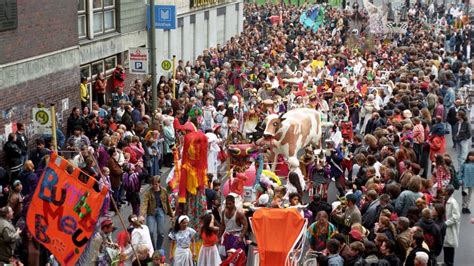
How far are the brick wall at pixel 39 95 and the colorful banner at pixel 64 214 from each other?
8.45 meters

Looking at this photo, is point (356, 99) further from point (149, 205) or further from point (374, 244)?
point (374, 244)

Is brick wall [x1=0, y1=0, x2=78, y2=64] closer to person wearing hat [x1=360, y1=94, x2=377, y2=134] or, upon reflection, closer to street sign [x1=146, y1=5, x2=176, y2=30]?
street sign [x1=146, y1=5, x2=176, y2=30]

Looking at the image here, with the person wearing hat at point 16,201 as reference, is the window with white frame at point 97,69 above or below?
below

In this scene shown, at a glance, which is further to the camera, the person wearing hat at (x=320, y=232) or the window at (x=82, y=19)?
the window at (x=82, y=19)

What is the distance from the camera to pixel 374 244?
13.6 metres

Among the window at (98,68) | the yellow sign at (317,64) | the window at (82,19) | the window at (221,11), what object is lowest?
the window at (221,11)

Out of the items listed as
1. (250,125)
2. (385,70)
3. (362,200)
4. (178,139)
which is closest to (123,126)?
(178,139)

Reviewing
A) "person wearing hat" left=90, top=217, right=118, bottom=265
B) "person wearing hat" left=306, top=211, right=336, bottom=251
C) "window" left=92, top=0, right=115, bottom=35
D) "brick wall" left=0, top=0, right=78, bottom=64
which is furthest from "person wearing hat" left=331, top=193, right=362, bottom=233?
"window" left=92, top=0, right=115, bottom=35

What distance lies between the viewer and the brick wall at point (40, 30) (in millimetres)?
21984

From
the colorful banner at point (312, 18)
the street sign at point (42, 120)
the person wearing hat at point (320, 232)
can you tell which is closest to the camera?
the person wearing hat at point (320, 232)

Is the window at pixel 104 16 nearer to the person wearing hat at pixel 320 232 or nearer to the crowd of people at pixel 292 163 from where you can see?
the crowd of people at pixel 292 163

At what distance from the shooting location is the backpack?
1894 cm

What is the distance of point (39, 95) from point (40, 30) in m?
1.51

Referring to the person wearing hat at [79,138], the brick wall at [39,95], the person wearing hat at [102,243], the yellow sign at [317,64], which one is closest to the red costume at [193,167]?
the person wearing hat at [102,243]
